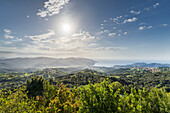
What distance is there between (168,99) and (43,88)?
63.2 metres

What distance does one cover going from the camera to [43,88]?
64938 millimetres

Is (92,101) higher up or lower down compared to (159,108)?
higher up

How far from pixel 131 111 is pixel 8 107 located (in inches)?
716

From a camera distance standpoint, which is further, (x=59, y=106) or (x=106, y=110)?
(x=59, y=106)

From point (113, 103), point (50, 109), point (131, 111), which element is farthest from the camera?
point (50, 109)

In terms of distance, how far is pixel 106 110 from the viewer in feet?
45.4

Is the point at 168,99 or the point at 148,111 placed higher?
the point at 168,99

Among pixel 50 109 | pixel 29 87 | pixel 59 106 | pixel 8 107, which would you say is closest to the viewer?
pixel 8 107

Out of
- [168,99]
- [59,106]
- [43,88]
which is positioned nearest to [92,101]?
[59,106]

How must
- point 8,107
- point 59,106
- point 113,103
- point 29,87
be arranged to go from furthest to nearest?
point 29,87 < point 59,106 < point 8,107 < point 113,103

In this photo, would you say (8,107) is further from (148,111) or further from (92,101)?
(148,111)

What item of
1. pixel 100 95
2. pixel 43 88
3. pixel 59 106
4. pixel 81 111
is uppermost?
pixel 100 95

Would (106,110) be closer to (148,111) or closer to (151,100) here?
(148,111)

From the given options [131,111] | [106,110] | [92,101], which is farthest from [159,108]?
[92,101]
